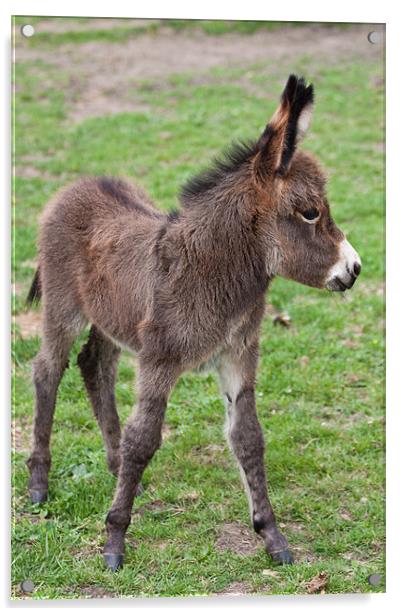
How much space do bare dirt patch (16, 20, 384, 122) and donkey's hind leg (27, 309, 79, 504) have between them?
110 cm

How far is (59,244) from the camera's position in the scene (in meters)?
3.93

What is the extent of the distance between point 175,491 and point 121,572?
1.90ft

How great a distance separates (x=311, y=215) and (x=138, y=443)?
3.33 feet

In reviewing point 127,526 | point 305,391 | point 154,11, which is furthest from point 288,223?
point 305,391

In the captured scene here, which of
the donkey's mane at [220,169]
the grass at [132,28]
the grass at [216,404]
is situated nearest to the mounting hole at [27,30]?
the grass at [132,28]

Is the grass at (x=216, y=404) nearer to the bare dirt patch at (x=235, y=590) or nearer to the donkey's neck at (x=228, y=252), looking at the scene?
the bare dirt patch at (x=235, y=590)

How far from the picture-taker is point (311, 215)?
329cm

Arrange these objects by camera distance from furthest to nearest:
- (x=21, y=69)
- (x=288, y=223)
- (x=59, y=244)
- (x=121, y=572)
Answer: (x=21, y=69) → (x=59, y=244) → (x=121, y=572) → (x=288, y=223)

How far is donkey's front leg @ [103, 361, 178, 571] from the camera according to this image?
345 cm

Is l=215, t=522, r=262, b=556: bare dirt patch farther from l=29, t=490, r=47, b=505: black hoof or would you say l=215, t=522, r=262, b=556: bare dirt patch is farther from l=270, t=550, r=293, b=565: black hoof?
l=29, t=490, r=47, b=505: black hoof

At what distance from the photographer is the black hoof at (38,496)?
3.95 meters

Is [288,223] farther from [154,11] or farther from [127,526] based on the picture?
[127,526]

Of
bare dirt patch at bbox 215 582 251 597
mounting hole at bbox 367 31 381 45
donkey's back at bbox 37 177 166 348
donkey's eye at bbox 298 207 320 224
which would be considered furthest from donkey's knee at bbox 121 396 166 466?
mounting hole at bbox 367 31 381 45
